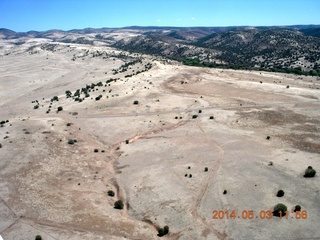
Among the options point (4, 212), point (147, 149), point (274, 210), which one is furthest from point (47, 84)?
point (274, 210)

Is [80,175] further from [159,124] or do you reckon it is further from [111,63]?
[111,63]

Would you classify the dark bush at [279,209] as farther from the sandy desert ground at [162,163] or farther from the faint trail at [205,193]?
the faint trail at [205,193]

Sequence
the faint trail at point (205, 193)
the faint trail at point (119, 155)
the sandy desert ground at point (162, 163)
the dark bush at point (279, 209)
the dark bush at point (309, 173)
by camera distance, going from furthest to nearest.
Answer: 1. the dark bush at point (309, 173)
2. the faint trail at point (119, 155)
3. the sandy desert ground at point (162, 163)
4. the dark bush at point (279, 209)
5. the faint trail at point (205, 193)

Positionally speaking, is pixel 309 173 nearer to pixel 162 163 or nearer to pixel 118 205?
pixel 162 163

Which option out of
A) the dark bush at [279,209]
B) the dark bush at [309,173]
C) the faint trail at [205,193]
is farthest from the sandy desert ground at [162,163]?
the dark bush at [279,209]

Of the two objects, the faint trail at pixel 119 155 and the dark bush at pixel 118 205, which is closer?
the faint trail at pixel 119 155

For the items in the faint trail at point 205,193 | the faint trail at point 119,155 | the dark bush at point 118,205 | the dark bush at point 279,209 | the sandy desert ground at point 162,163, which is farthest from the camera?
the dark bush at point 118,205

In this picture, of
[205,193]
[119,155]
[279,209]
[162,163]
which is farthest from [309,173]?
[119,155]

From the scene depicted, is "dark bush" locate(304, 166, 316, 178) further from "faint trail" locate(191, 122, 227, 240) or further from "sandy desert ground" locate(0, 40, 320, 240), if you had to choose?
"faint trail" locate(191, 122, 227, 240)

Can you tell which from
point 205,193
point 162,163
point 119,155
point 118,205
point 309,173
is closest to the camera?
point 118,205

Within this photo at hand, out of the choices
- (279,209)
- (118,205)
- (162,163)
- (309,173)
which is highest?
(309,173)
